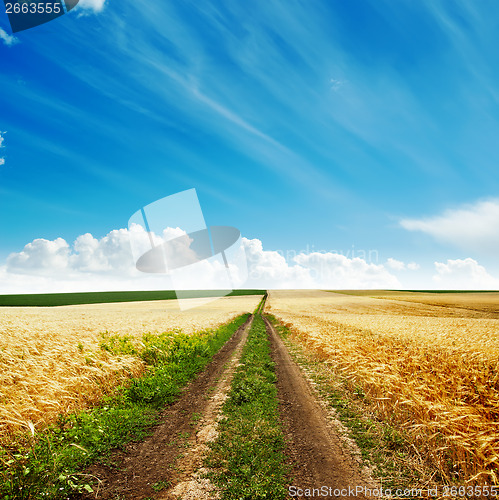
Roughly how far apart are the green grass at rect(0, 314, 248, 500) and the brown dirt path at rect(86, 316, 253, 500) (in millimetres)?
267

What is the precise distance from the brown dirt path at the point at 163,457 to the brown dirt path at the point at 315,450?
177cm

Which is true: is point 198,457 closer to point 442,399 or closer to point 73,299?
point 442,399

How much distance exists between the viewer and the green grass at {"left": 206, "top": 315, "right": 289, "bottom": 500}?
4.29 m

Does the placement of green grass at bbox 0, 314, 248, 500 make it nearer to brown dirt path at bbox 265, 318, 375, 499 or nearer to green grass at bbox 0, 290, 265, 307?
brown dirt path at bbox 265, 318, 375, 499

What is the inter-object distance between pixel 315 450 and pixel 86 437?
450cm

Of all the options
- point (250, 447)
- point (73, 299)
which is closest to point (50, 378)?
point (250, 447)

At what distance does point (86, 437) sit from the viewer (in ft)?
18.9

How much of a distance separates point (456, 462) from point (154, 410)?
21.6 feet

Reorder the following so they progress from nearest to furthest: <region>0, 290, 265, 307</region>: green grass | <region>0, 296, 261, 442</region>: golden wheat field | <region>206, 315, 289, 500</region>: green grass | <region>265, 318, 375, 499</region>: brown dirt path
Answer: <region>206, 315, 289, 500</region>: green grass
<region>265, 318, 375, 499</region>: brown dirt path
<region>0, 296, 261, 442</region>: golden wheat field
<region>0, 290, 265, 307</region>: green grass

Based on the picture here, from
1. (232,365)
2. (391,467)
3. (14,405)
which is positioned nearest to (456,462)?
(391,467)

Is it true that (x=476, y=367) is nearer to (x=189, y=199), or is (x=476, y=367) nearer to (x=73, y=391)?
(x=73, y=391)

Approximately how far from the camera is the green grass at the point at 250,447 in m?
4.29

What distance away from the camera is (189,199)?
1988 cm

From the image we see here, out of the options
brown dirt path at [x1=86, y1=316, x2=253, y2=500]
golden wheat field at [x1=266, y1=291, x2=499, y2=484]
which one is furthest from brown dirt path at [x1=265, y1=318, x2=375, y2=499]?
brown dirt path at [x1=86, y1=316, x2=253, y2=500]
